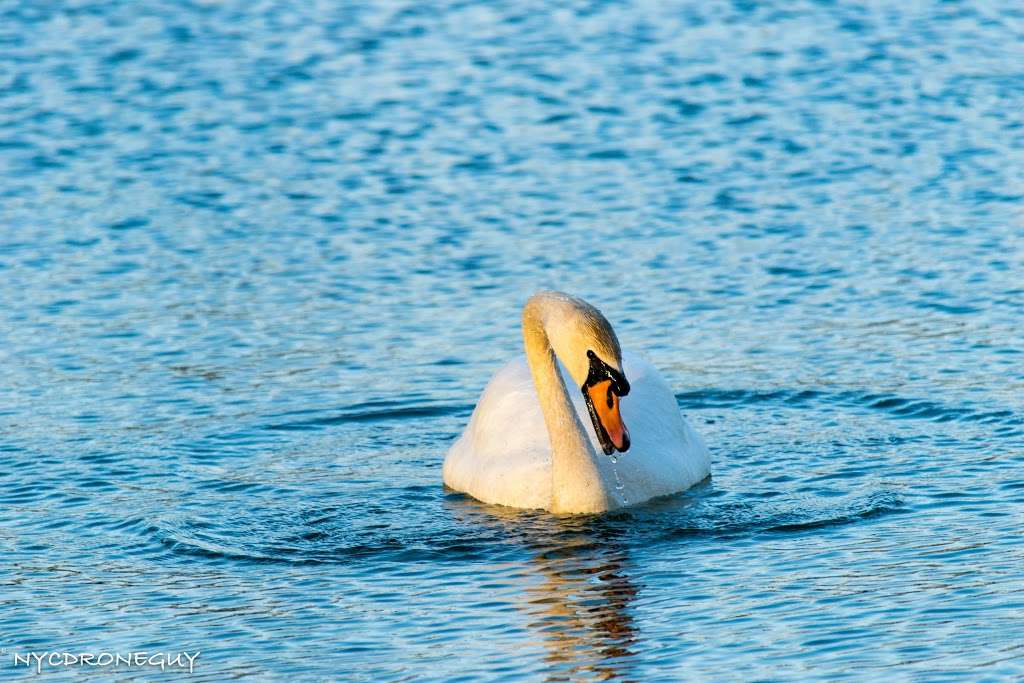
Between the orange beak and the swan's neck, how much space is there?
33.1 inches

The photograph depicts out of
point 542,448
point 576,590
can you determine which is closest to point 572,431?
point 542,448

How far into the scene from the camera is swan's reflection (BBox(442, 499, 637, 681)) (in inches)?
385

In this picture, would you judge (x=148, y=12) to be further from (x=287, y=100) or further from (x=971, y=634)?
(x=971, y=634)

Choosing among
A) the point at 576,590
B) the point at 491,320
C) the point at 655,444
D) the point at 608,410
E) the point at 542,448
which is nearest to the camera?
the point at 576,590

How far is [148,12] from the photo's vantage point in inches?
1137

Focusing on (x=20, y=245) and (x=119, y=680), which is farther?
(x=20, y=245)

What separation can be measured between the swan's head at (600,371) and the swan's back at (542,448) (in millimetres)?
958

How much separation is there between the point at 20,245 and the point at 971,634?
1176 cm

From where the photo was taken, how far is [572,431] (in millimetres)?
12102

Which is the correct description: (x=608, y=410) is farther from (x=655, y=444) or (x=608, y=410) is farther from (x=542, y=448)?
(x=542, y=448)

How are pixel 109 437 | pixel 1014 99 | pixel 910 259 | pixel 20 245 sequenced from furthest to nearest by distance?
1. pixel 1014 99
2. pixel 20 245
3. pixel 910 259
4. pixel 109 437

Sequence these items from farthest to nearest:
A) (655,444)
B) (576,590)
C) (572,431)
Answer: (655,444), (572,431), (576,590)

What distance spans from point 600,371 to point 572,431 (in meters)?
0.97

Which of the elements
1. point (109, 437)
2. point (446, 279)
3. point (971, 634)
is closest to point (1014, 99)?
point (446, 279)
